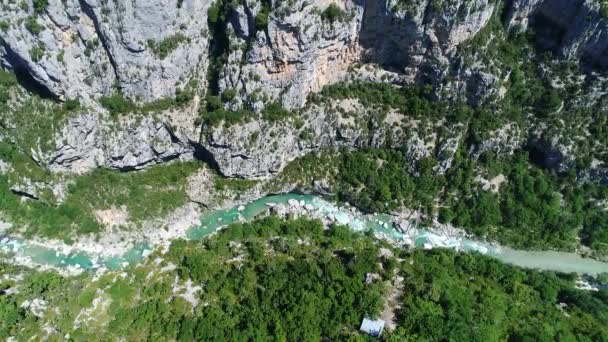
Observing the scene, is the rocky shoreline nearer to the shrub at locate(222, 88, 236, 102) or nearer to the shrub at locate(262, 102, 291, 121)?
the shrub at locate(262, 102, 291, 121)

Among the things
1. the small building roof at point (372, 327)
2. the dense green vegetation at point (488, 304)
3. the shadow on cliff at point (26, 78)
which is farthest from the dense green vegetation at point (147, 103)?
the small building roof at point (372, 327)

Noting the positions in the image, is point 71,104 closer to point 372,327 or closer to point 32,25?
point 32,25

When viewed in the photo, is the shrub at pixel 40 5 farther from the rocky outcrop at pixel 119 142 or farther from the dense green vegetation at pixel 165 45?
the rocky outcrop at pixel 119 142

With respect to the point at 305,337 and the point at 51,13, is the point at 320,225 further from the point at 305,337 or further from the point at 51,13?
the point at 51,13

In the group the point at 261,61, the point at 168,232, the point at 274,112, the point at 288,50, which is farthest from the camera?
the point at 274,112

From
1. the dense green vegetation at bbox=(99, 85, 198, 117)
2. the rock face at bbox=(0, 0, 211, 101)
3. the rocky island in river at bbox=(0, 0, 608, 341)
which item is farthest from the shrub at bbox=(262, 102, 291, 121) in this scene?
the rock face at bbox=(0, 0, 211, 101)

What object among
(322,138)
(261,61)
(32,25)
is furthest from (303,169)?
(32,25)
